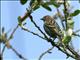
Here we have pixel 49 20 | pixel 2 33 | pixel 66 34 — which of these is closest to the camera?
pixel 66 34

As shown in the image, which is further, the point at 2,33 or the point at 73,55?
the point at 2,33

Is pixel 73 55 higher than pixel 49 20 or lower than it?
lower

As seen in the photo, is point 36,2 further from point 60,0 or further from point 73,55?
point 73,55

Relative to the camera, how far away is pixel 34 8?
133cm

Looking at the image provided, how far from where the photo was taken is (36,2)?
1361 millimetres

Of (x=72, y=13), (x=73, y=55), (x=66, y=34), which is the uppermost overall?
(x=72, y=13)

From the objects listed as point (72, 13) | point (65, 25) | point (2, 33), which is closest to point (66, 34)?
point (65, 25)

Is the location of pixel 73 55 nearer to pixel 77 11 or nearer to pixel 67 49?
pixel 67 49

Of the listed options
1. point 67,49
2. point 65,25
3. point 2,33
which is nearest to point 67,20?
point 65,25

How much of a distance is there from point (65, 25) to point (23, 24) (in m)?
0.24

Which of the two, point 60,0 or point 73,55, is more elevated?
point 60,0

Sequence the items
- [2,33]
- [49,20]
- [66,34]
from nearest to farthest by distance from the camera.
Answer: [66,34], [49,20], [2,33]

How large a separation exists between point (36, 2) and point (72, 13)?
0.21m

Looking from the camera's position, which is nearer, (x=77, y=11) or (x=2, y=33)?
(x=77, y=11)
